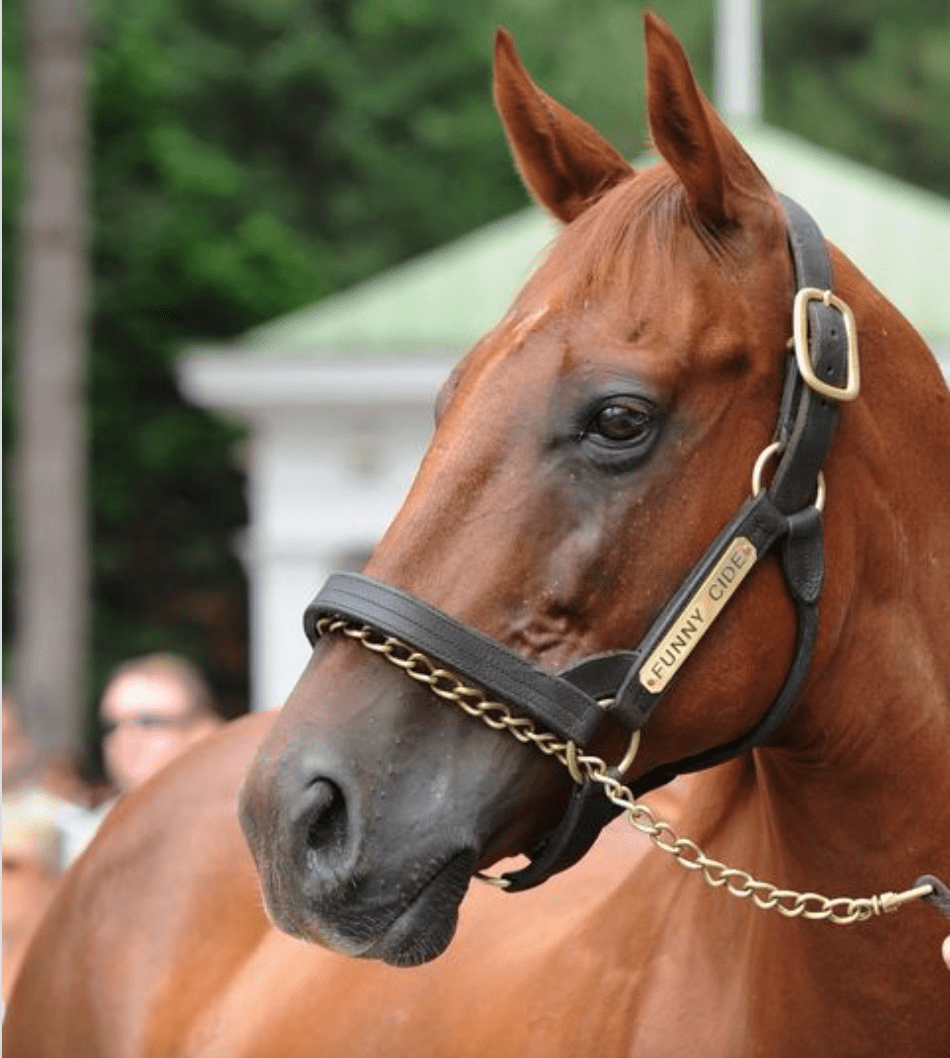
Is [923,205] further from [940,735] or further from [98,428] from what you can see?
[940,735]

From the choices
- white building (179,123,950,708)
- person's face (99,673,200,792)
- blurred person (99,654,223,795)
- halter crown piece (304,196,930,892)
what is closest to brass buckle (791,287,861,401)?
halter crown piece (304,196,930,892)

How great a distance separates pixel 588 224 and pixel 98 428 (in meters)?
25.7

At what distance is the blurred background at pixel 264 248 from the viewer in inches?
669

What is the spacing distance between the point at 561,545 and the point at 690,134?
59 cm

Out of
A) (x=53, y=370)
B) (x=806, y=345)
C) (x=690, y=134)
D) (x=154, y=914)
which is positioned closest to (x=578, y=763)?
(x=806, y=345)

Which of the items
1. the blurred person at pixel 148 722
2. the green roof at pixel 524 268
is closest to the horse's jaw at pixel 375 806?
the blurred person at pixel 148 722

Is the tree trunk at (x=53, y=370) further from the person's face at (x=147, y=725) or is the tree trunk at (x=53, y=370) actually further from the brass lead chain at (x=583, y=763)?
the brass lead chain at (x=583, y=763)

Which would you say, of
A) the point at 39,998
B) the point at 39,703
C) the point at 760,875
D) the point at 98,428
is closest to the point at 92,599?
the point at 98,428

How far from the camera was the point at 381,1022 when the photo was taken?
3939 mm

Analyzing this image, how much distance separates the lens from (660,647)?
304cm

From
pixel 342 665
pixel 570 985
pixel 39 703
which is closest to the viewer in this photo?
pixel 342 665

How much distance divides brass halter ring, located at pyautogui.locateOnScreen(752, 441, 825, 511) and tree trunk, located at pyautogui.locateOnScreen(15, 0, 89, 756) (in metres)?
13.6

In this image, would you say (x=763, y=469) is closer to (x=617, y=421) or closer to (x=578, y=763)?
(x=617, y=421)

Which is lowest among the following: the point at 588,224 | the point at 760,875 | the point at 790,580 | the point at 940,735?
the point at 760,875
